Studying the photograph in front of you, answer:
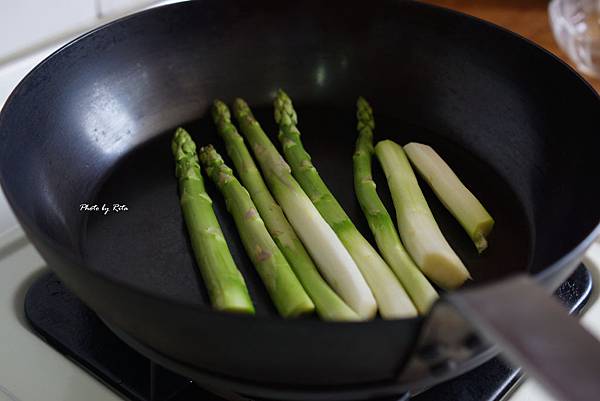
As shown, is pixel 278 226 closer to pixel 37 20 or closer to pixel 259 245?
pixel 259 245

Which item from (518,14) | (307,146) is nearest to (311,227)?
(307,146)

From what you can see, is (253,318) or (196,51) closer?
(253,318)

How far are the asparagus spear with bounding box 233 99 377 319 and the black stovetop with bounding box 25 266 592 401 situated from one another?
0.13 m

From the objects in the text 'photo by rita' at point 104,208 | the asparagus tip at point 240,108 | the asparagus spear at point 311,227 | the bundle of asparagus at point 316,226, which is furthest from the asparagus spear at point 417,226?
the text 'photo by rita' at point 104,208

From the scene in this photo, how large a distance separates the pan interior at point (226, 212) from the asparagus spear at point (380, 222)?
0.02 metres

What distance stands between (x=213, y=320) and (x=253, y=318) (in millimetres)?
37

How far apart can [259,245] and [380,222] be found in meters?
0.18

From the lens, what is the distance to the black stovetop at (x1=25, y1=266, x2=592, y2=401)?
81cm

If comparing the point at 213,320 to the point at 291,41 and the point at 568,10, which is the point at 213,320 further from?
the point at 568,10

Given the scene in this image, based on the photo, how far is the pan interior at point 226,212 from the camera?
0.92 m

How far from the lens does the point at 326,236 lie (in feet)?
3.02

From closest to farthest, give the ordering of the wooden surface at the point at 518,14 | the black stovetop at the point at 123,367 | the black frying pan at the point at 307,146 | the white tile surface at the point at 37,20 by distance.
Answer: the black frying pan at the point at 307,146
the black stovetop at the point at 123,367
the white tile surface at the point at 37,20
the wooden surface at the point at 518,14

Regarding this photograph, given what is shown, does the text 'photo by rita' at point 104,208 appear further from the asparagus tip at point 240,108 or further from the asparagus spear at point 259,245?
the asparagus tip at point 240,108

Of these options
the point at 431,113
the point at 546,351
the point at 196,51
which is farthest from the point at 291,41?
the point at 546,351
